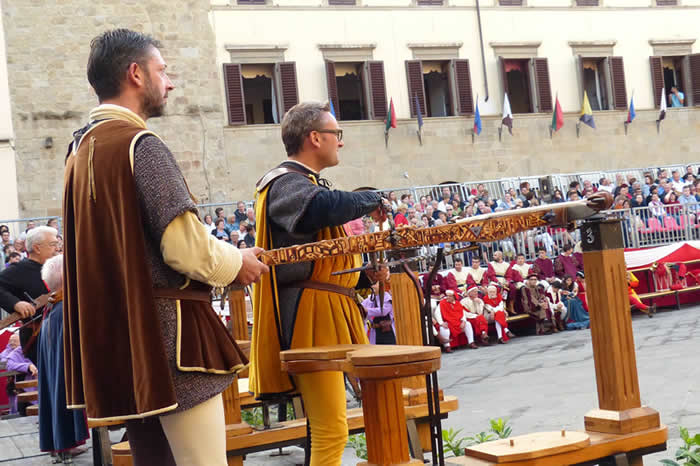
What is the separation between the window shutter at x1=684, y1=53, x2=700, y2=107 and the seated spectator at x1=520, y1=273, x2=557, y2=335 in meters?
17.3

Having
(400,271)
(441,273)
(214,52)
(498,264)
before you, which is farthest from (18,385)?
(214,52)

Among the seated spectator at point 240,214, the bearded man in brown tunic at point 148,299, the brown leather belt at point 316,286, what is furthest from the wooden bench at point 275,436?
the seated spectator at point 240,214

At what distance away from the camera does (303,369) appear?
11.8 ft

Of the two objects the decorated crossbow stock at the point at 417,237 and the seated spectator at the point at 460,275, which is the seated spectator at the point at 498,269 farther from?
the decorated crossbow stock at the point at 417,237

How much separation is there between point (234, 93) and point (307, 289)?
70.3ft

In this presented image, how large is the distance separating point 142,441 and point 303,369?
0.89 m

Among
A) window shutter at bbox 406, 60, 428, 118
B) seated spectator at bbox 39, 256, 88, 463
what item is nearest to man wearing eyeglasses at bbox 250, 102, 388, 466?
seated spectator at bbox 39, 256, 88, 463

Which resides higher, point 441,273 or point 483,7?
point 483,7

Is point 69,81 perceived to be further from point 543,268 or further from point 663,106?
point 663,106

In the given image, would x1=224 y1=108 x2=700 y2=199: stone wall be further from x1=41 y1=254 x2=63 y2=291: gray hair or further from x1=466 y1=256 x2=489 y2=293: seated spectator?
x1=41 y1=254 x2=63 y2=291: gray hair

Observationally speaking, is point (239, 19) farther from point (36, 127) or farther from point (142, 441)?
point (142, 441)

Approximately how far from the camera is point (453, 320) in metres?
13.9

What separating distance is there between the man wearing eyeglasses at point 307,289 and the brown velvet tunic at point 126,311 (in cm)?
99

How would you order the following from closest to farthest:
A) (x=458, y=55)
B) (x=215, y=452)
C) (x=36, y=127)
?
(x=215, y=452) → (x=36, y=127) → (x=458, y=55)
